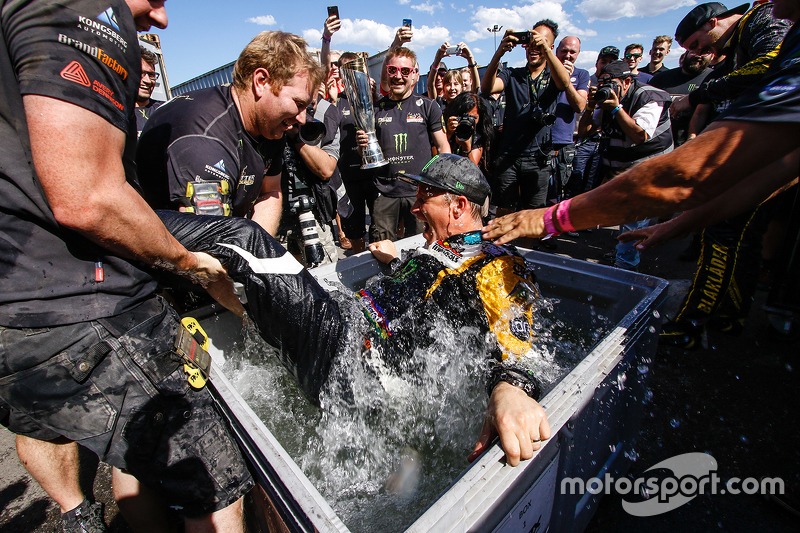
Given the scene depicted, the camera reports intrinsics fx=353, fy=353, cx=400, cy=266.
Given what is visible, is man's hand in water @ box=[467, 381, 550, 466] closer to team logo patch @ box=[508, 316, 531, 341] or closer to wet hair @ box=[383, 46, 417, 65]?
team logo patch @ box=[508, 316, 531, 341]

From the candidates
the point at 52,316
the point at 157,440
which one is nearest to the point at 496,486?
the point at 157,440

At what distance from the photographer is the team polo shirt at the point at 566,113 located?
4.28 m

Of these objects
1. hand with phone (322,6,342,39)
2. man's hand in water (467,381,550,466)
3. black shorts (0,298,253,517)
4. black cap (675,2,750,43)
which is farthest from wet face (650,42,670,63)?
black shorts (0,298,253,517)

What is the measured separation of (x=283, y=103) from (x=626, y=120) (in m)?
3.30

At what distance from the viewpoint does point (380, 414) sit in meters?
1.92

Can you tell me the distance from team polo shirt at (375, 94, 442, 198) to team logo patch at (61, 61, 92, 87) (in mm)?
3079

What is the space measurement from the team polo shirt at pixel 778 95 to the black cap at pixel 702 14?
9.44 ft

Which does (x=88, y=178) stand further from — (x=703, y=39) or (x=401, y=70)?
(x=703, y=39)

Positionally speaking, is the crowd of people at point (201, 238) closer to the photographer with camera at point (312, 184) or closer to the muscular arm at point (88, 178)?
the muscular arm at point (88, 178)

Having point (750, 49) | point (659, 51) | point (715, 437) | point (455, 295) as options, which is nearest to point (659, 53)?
point (659, 51)

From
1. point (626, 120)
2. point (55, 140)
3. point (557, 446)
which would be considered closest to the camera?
point (55, 140)

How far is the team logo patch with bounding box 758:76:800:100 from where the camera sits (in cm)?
110

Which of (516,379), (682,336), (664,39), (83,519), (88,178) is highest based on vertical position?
(664,39)

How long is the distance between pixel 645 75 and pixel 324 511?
25.0 feet
